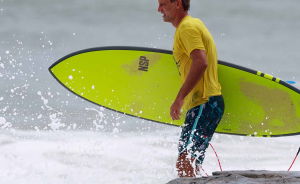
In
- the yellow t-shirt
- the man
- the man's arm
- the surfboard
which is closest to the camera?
the man's arm

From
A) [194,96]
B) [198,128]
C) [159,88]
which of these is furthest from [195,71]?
[159,88]

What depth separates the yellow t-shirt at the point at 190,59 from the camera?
4207 millimetres

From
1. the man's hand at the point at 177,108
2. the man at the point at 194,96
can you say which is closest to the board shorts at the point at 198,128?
the man at the point at 194,96

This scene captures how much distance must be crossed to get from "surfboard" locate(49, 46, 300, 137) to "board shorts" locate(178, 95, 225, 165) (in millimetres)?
751

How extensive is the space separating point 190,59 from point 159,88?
50.8 inches

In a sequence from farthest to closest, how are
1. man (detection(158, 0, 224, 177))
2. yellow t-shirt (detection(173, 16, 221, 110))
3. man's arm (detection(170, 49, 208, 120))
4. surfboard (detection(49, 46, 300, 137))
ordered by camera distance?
surfboard (detection(49, 46, 300, 137)), man (detection(158, 0, 224, 177)), yellow t-shirt (detection(173, 16, 221, 110)), man's arm (detection(170, 49, 208, 120))

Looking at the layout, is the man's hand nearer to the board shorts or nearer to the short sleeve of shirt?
the board shorts

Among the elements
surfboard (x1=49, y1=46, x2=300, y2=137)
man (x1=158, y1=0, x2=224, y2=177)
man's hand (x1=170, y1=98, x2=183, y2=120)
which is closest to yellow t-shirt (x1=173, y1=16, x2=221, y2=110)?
man (x1=158, y1=0, x2=224, y2=177)

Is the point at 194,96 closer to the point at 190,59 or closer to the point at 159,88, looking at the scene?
the point at 190,59

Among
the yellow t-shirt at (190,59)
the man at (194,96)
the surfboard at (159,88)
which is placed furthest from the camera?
the surfboard at (159,88)

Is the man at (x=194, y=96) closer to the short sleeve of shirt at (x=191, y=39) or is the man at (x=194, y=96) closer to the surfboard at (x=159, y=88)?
the short sleeve of shirt at (x=191, y=39)

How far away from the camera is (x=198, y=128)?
173 inches

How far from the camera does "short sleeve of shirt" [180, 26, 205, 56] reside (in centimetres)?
414

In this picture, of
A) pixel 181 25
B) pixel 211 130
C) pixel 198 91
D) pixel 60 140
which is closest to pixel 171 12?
pixel 181 25
